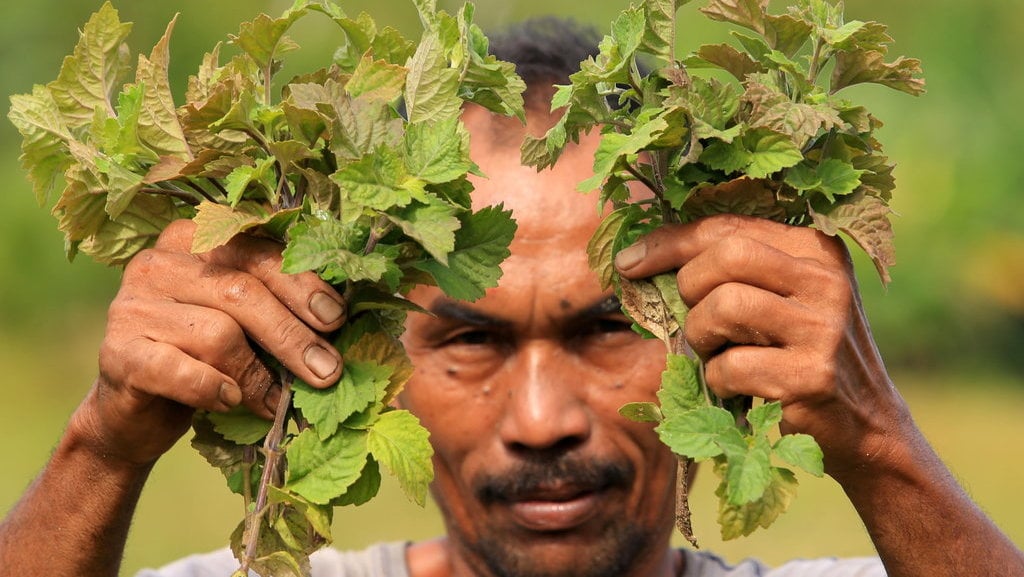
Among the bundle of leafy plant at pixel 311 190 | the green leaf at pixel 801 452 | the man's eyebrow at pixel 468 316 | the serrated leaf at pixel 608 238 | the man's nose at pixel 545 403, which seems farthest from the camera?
the man's eyebrow at pixel 468 316

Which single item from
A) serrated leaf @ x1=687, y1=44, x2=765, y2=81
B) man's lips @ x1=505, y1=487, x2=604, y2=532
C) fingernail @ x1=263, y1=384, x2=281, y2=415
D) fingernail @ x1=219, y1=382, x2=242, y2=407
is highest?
serrated leaf @ x1=687, y1=44, x2=765, y2=81

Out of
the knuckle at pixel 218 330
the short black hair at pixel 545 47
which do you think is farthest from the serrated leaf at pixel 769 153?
the short black hair at pixel 545 47

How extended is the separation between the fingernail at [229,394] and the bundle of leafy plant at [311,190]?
75 mm

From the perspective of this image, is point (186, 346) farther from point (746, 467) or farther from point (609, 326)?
point (609, 326)

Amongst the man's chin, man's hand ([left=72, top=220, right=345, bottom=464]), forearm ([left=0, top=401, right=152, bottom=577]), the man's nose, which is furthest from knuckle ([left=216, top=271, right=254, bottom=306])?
the man's chin

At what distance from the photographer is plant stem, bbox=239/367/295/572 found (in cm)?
219

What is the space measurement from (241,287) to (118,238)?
0.30 m

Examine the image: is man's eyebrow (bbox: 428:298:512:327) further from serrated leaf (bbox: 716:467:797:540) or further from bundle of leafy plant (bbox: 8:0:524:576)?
serrated leaf (bbox: 716:467:797:540)

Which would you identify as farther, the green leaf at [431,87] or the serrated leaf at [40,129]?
the serrated leaf at [40,129]

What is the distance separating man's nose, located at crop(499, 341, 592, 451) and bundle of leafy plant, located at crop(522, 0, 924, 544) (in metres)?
0.70

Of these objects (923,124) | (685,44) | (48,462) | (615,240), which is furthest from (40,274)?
(615,240)

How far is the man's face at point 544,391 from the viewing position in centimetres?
307

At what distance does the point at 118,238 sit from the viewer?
2393mm

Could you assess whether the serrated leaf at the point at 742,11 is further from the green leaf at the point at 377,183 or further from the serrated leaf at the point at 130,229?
the serrated leaf at the point at 130,229
